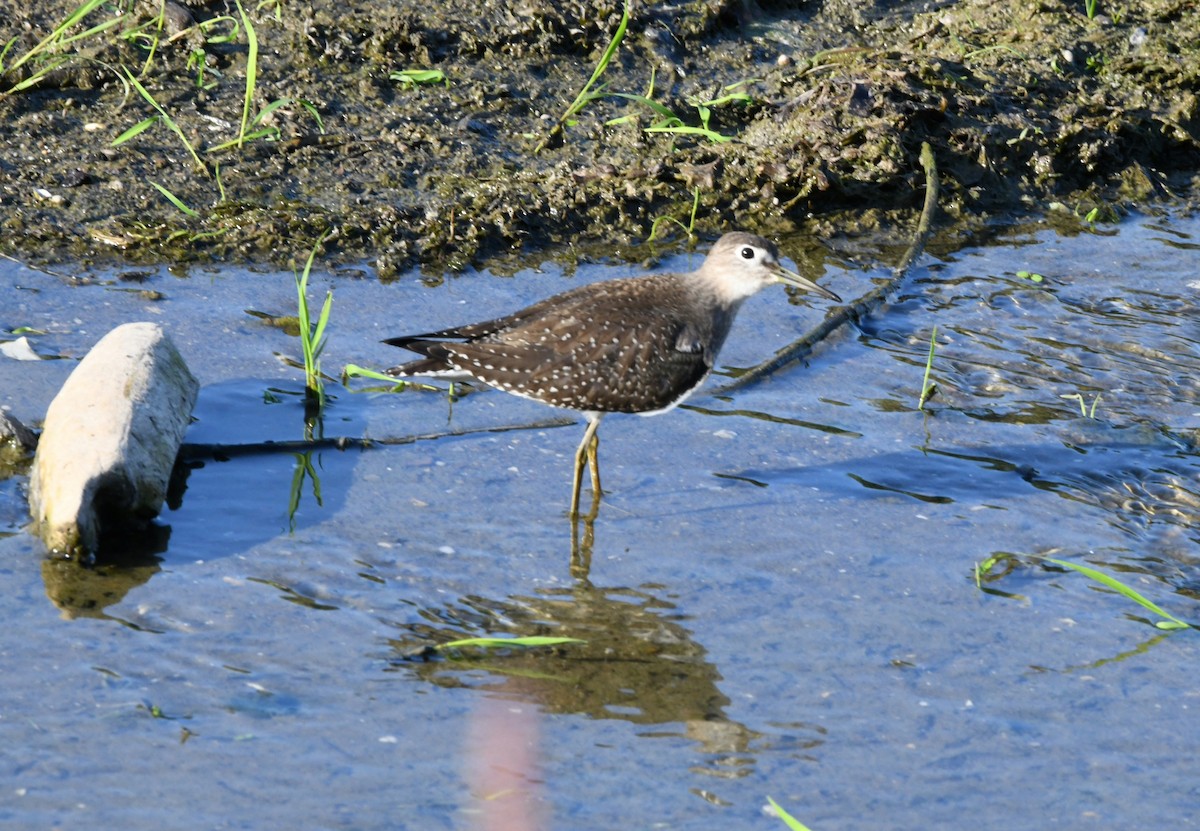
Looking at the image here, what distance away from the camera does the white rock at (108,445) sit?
536cm

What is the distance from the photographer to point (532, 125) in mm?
9211

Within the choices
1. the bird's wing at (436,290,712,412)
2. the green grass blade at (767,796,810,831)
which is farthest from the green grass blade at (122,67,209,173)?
the green grass blade at (767,796,810,831)

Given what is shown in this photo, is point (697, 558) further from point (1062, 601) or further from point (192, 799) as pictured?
point (192, 799)

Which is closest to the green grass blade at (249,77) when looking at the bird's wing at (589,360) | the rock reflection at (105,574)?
the bird's wing at (589,360)

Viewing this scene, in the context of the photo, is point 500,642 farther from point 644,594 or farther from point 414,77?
point 414,77

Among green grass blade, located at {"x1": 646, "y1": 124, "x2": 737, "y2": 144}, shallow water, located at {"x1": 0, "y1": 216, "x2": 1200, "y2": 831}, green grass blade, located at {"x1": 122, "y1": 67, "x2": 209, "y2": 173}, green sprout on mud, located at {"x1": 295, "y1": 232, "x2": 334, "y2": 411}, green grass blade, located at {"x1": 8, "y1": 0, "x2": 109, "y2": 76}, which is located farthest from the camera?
green grass blade, located at {"x1": 646, "y1": 124, "x2": 737, "y2": 144}

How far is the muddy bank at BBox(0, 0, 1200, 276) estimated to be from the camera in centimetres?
827

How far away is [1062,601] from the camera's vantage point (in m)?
5.52

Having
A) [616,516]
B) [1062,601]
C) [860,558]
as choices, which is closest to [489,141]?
[616,516]

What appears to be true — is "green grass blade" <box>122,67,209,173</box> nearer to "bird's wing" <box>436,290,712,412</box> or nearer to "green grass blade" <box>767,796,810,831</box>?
"bird's wing" <box>436,290,712,412</box>

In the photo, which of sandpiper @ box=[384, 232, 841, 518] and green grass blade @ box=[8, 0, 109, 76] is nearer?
sandpiper @ box=[384, 232, 841, 518]

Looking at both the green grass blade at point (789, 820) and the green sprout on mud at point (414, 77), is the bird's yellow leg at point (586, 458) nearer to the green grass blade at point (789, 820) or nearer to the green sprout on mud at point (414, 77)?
the green grass blade at point (789, 820)

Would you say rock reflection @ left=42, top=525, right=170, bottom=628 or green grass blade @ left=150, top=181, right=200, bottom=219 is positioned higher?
green grass blade @ left=150, top=181, right=200, bottom=219

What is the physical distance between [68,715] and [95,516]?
40.6 inches
